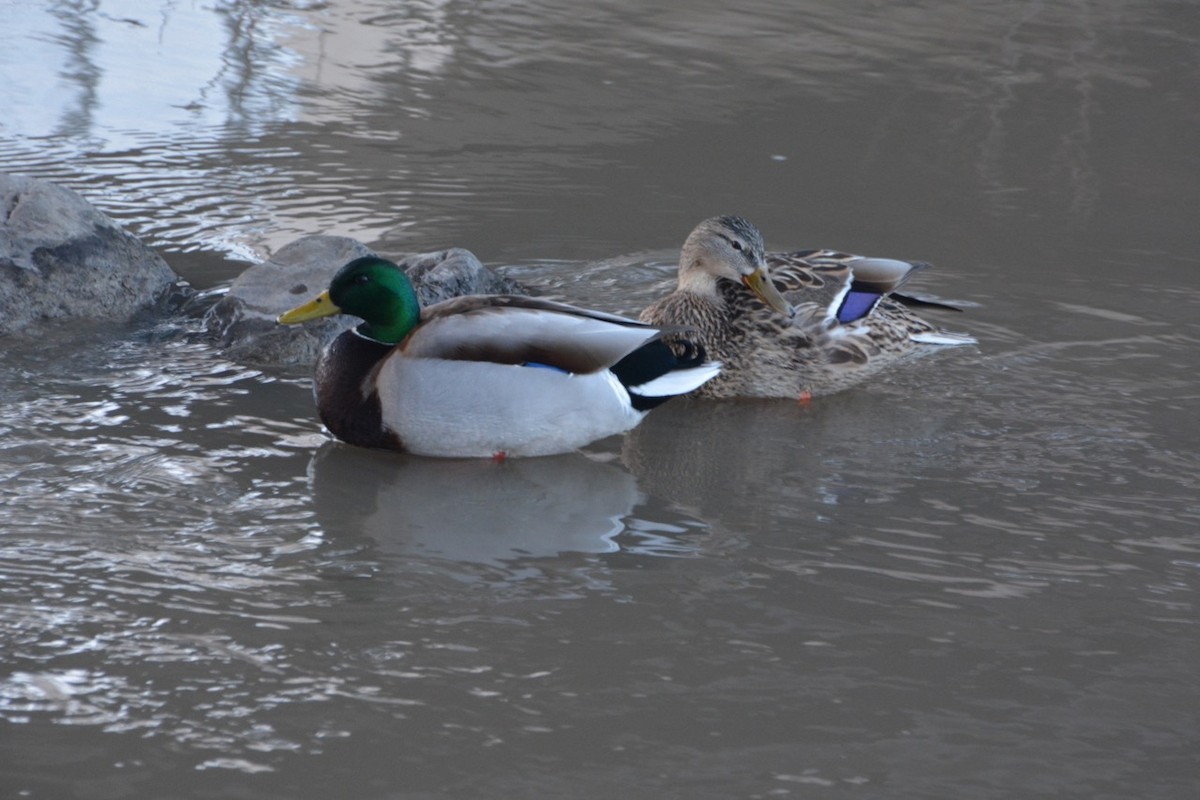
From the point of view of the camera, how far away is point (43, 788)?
2908 mm

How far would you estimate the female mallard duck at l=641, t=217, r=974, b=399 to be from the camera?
5371mm

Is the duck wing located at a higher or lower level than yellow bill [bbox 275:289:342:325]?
higher

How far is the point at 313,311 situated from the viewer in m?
4.93

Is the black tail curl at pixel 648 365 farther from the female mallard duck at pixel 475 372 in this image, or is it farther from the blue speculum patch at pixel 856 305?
the blue speculum patch at pixel 856 305

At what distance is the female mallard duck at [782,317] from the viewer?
5.37 metres

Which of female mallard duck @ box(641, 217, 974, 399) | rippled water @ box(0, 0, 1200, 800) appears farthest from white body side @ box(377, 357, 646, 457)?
female mallard duck @ box(641, 217, 974, 399)

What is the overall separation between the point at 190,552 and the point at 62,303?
236cm

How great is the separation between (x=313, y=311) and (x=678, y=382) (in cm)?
123

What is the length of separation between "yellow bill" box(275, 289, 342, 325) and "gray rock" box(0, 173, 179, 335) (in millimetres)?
1349

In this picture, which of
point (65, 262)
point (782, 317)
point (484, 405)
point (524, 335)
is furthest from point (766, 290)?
point (65, 262)

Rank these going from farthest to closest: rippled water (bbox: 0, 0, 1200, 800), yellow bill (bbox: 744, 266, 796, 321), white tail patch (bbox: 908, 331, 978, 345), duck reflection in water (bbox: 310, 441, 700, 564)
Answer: white tail patch (bbox: 908, 331, 978, 345) < yellow bill (bbox: 744, 266, 796, 321) < duck reflection in water (bbox: 310, 441, 700, 564) < rippled water (bbox: 0, 0, 1200, 800)

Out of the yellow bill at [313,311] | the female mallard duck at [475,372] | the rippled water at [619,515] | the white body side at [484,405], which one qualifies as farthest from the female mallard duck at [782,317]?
the yellow bill at [313,311]

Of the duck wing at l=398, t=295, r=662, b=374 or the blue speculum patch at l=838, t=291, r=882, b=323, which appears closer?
the duck wing at l=398, t=295, r=662, b=374

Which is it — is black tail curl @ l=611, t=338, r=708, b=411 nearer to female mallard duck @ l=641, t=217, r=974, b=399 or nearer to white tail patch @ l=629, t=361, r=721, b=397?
white tail patch @ l=629, t=361, r=721, b=397
